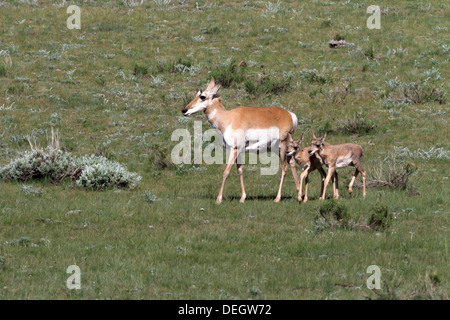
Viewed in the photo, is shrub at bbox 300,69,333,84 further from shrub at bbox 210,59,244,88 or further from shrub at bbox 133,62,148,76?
shrub at bbox 133,62,148,76

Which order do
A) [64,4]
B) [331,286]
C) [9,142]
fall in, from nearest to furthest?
[331,286]
[9,142]
[64,4]

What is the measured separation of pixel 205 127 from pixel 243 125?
25.1 ft

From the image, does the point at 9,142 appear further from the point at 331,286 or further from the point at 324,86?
the point at 331,286

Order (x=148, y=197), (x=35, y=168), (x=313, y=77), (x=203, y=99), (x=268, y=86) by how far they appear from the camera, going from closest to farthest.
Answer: (x=148, y=197), (x=203, y=99), (x=35, y=168), (x=268, y=86), (x=313, y=77)

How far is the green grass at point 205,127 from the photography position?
11016 mm

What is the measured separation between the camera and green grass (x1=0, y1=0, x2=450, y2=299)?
434 inches

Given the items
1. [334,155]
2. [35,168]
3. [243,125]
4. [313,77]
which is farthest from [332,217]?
[313,77]

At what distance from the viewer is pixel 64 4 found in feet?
121

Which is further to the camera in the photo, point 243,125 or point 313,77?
point 313,77

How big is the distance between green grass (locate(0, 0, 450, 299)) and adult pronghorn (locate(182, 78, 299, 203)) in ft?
3.99

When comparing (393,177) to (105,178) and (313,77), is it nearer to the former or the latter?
(105,178)

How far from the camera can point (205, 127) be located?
24.1 meters

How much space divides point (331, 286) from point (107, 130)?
46.5 ft

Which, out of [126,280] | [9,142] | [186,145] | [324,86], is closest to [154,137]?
[186,145]
